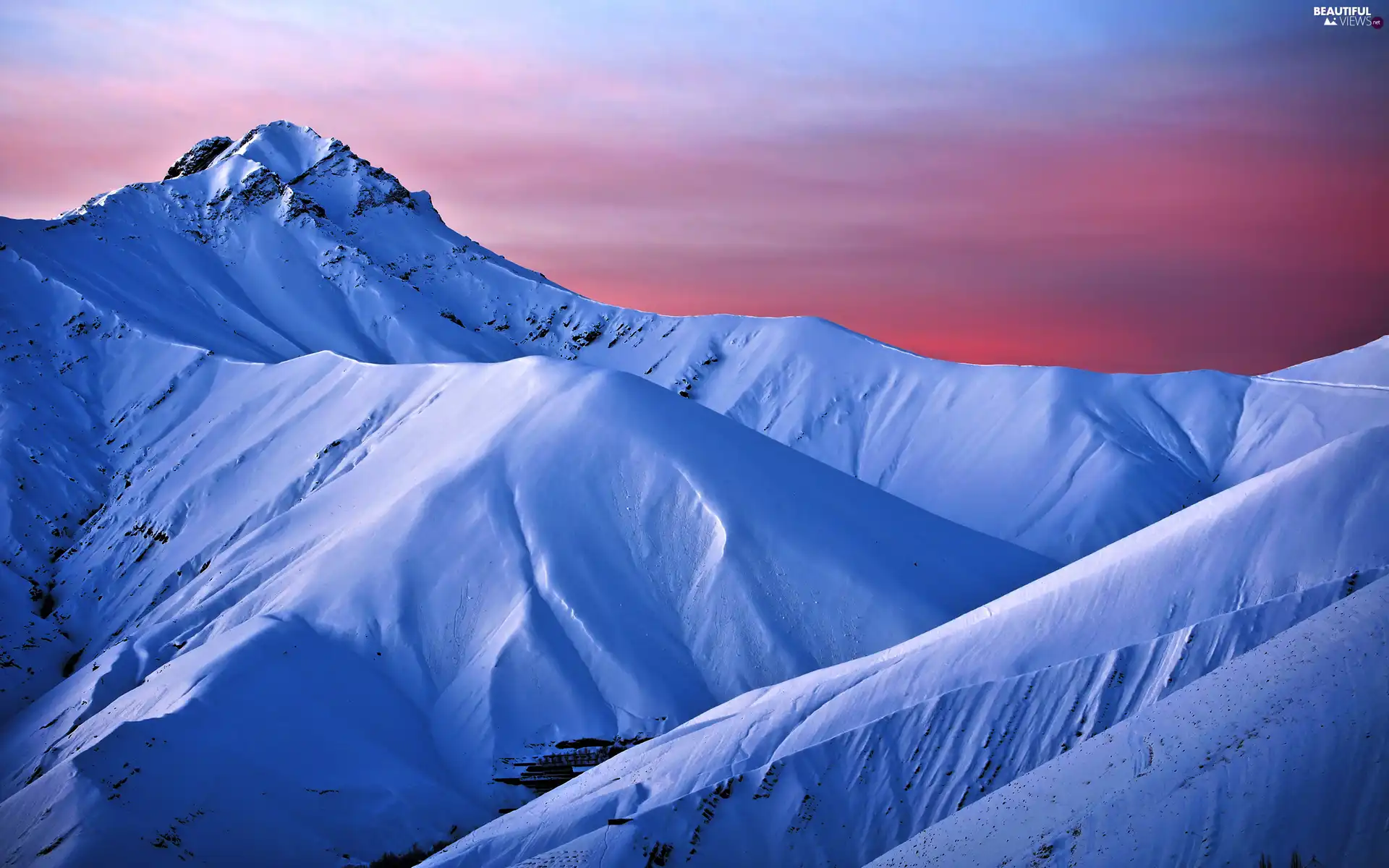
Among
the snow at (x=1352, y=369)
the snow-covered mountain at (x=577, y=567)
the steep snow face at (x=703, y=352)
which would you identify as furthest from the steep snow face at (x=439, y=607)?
the snow at (x=1352, y=369)

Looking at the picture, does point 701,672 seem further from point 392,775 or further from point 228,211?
point 228,211

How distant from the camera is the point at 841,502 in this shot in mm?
64938

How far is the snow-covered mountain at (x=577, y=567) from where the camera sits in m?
36.8

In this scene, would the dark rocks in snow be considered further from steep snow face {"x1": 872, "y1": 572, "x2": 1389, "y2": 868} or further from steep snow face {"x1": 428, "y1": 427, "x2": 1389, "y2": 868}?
steep snow face {"x1": 872, "y1": 572, "x2": 1389, "y2": 868}

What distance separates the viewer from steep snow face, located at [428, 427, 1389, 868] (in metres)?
34.8

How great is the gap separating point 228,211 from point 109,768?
341ft

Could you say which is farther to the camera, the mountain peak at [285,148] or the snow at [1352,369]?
the mountain peak at [285,148]

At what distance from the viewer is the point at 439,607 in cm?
5759

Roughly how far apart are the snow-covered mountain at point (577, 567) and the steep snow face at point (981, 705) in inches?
5.0

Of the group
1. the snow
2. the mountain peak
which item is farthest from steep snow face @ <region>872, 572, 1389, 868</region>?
the mountain peak

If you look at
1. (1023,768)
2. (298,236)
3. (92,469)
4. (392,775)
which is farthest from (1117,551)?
(298,236)

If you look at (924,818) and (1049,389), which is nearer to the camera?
(924,818)

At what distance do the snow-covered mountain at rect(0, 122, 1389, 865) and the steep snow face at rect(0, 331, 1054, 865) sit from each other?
19 cm

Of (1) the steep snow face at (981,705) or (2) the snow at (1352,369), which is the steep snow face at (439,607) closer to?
(1) the steep snow face at (981,705)
